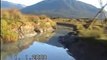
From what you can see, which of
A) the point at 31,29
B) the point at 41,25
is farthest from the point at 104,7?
the point at 41,25

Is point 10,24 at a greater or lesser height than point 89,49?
lesser

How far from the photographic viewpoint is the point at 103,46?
23141 millimetres

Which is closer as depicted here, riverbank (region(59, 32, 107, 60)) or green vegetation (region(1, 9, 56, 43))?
riverbank (region(59, 32, 107, 60))

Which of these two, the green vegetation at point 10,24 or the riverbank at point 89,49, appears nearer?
the riverbank at point 89,49

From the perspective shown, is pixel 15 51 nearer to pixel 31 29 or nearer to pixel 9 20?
pixel 9 20

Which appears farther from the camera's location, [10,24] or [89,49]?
[10,24]

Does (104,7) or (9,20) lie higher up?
(104,7)

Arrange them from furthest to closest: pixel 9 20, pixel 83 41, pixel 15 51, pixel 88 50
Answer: pixel 9 20, pixel 15 51, pixel 83 41, pixel 88 50

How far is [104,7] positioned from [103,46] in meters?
6.47

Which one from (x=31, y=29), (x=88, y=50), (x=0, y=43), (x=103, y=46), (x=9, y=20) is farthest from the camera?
(x=31, y=29)

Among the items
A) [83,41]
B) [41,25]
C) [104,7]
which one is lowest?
[41,25]

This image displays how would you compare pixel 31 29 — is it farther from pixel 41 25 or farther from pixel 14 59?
pixel 14 59

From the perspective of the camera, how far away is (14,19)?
42.1m

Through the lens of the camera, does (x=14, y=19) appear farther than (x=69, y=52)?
Yes
